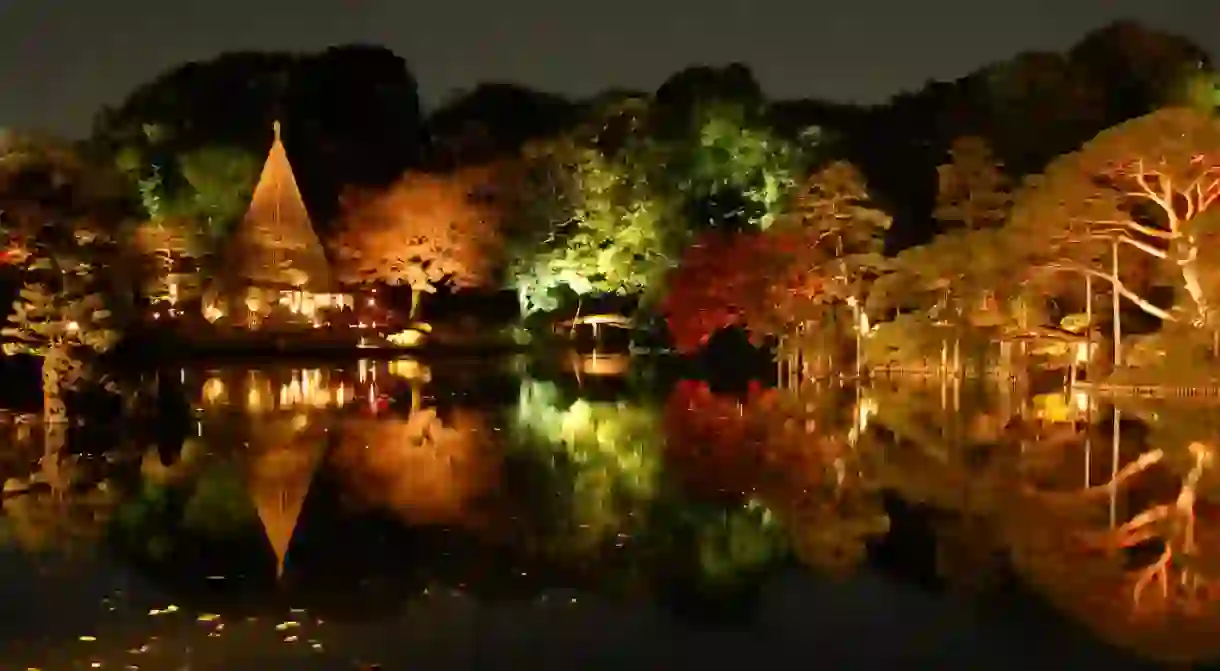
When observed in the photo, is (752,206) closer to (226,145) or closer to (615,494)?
(226,145)

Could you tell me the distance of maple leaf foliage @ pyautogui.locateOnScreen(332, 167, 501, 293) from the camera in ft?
113

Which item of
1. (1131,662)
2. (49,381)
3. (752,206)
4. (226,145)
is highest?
(226,145)

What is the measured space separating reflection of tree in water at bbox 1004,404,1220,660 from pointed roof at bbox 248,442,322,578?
5.23 m

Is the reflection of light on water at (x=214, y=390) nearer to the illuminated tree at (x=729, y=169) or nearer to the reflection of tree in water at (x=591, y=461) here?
the reflection of tree in water at (x=591, y=461)

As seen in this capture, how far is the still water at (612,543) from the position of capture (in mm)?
6793

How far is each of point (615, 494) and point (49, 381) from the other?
8.34m

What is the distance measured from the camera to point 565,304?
37875 mm

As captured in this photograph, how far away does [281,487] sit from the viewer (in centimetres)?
1176

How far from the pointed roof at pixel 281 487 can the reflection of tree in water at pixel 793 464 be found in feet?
12.1

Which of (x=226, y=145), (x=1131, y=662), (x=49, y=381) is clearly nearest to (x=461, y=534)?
(x=1131, y=662)

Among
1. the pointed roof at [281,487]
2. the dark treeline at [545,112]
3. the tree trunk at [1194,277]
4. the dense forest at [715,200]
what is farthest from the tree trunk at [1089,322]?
the pointed roof at [281,487]

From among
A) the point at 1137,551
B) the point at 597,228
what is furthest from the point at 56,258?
the point at 597,228

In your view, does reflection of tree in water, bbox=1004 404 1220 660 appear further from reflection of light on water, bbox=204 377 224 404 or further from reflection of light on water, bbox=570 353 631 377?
reflection of light on water, bbox=570 353 631 377

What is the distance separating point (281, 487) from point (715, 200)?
2323 cm
